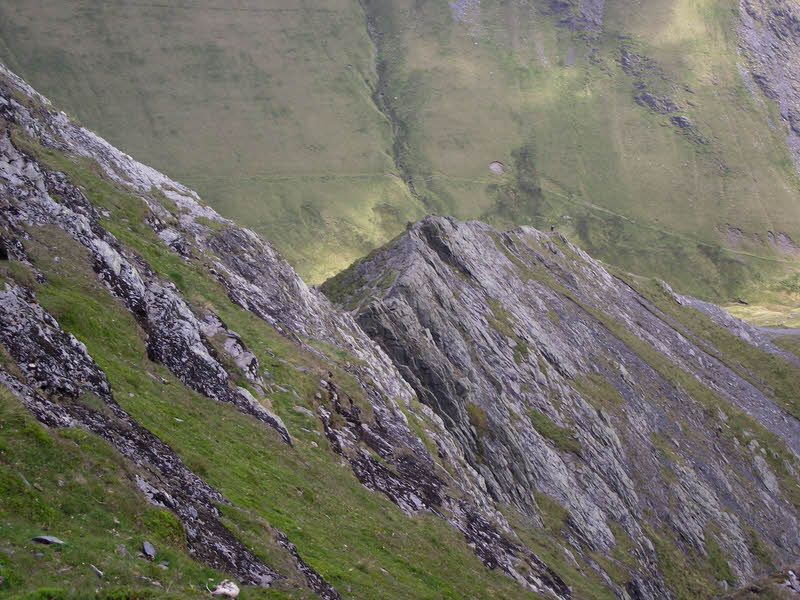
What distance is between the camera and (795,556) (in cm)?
6856

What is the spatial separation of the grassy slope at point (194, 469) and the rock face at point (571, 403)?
708 inches

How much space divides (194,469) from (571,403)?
52.6 meters

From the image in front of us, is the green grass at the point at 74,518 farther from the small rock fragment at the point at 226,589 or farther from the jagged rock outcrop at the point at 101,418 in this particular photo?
the jagged rock outcrop at the point at 101,418

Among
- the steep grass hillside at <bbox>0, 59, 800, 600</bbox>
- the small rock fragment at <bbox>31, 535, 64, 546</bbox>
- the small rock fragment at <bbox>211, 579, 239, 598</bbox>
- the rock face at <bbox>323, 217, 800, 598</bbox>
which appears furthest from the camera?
the rock face at <bbox>323, 217, 800, 598</bbox>

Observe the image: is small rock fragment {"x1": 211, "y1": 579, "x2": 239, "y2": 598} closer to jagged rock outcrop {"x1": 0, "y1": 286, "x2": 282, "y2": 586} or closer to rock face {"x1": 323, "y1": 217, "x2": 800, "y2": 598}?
jagged rock outcrop {"x1": 0, "y1": 286, "x2": 282, "y2": 586}

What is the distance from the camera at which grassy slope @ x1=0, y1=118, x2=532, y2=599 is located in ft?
48.0

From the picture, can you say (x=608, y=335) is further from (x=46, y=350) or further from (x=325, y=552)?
(x=46, y=350)

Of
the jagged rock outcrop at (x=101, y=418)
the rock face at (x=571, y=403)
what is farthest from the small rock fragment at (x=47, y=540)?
the rock face at (x=571, y=403)

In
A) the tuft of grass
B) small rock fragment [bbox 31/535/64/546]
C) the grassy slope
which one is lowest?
the tuft of grass

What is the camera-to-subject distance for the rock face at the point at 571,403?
55719 mm

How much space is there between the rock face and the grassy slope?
17971 millimetres

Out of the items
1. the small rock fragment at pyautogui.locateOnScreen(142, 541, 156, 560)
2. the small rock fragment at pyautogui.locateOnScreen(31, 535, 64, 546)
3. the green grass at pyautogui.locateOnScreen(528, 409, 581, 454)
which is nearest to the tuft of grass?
the green grass at pyautogui.locateOnScreen(528, 409, 581, 454)

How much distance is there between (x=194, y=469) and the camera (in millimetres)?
21797

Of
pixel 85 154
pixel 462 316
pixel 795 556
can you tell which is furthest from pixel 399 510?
pixel 795 556
